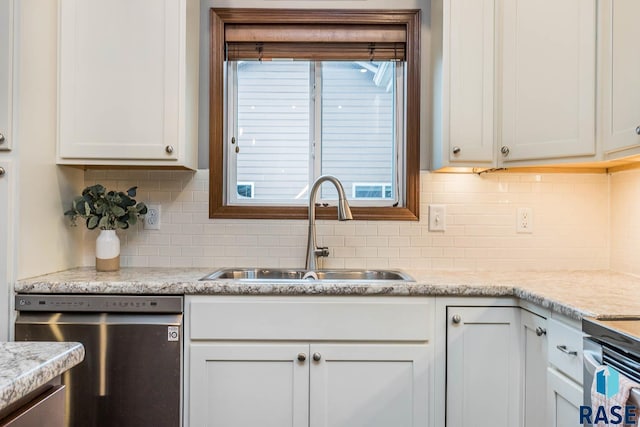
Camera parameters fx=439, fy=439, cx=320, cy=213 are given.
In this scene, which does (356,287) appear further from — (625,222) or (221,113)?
(625,222)

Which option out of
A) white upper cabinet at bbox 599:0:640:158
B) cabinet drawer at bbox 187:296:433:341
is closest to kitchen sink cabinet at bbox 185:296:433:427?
cabinet drawer at bbox 187:296:433:341

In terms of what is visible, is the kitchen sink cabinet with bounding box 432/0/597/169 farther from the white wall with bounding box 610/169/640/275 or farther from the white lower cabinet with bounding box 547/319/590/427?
the white lower cabinet with bounding box 547/319/590/427

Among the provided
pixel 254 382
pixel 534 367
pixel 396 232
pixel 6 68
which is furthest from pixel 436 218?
pixel 6 68

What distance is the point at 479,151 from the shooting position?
6.35ft

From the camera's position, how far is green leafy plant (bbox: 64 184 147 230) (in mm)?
1934

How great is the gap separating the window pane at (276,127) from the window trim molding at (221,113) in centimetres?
13

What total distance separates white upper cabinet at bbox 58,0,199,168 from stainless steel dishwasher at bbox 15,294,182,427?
2.12ft

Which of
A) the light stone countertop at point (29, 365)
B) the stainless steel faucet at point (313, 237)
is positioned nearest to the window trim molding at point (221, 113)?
the stainless steel faucet at point (313, 237)

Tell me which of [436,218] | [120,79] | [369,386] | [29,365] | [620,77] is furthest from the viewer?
[436,218]

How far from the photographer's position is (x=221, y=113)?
2.21m

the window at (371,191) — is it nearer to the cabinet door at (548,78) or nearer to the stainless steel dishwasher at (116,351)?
the cabinet door at (548,78)

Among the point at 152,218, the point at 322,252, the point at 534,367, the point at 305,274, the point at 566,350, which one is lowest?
the point at 534,367

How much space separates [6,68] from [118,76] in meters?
0.40

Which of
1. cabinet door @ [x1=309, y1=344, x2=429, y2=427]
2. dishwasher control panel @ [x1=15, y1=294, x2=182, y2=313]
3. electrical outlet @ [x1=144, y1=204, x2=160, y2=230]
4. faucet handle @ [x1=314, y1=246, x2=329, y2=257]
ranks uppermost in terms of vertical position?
electrical outlet @ [x1=144, y1=204, x2=160, y2=230]
